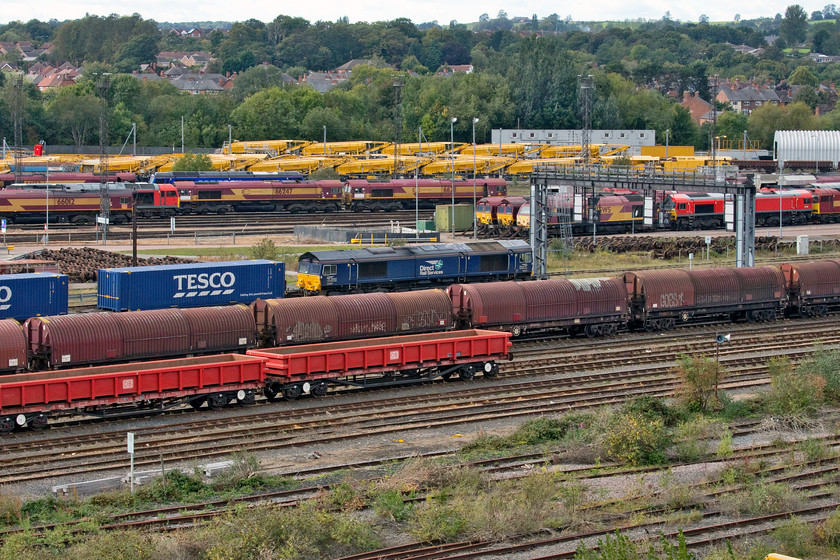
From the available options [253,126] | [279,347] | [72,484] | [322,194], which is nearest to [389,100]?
[253,126]

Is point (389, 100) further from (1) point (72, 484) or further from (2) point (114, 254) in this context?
(1) point (72, 484)

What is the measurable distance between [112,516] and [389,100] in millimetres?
137041

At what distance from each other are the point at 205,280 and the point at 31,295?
21.1 ft

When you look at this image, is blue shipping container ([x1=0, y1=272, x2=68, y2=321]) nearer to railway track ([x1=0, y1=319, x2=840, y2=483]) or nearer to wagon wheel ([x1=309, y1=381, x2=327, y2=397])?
railway track ([x1=0, y1=319, x2=840, y2=483])

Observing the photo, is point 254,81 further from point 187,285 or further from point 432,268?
point 187,285

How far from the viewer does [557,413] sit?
1253 inches

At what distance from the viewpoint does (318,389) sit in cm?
3294

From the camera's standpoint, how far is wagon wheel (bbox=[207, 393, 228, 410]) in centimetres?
3128

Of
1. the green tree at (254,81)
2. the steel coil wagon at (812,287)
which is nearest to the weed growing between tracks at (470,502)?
the steel coil wagon at (812,287)

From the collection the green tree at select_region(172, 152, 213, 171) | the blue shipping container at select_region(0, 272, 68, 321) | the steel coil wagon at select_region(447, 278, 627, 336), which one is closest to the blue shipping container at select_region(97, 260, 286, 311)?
the blue shipping container at select_region(0, 272, 68, 321)

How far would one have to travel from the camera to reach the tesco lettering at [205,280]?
41.3 metres

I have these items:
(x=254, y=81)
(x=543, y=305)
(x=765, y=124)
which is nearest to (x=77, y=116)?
(x=254, y=81)

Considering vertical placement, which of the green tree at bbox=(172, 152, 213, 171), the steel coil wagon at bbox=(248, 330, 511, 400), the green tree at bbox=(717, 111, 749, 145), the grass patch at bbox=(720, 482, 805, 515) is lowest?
the grass patch at bbox=(720, 482, 805, 515)

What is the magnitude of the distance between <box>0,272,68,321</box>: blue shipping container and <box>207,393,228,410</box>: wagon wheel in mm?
10596
